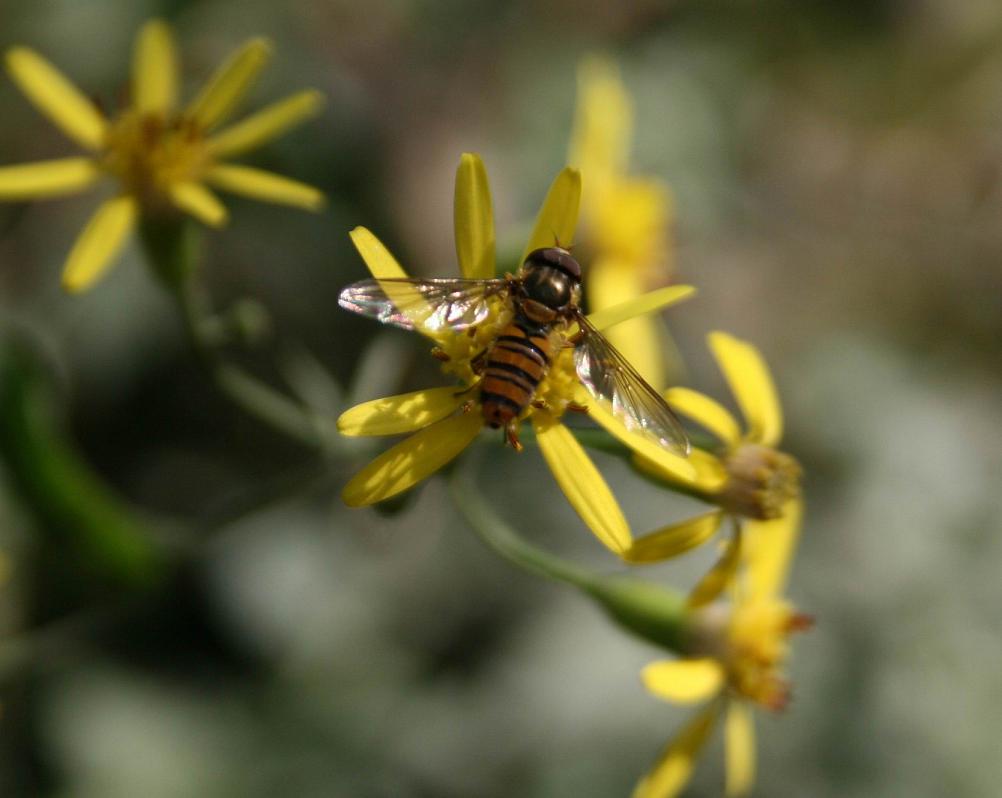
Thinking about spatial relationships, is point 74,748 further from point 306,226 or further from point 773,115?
point 773,115

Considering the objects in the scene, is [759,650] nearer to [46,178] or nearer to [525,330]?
[525,330]

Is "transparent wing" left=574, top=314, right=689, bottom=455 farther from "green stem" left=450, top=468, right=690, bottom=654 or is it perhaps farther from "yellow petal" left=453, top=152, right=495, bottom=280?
Answer: "green stem" left=450, top=468, right=690, bottom=654

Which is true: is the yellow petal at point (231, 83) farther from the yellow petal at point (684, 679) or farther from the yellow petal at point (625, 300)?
the yellow petal at point (684, 679)

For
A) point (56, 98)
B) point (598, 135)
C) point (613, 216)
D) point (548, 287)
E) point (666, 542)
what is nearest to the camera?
point (666, 542)

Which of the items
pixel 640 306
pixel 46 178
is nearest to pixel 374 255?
pixel 640 306

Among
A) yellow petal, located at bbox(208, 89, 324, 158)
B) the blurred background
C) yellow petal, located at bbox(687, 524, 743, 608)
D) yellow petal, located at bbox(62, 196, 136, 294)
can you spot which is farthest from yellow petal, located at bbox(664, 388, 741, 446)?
yellow petal, located at bbox(62, 196, 136, 294)

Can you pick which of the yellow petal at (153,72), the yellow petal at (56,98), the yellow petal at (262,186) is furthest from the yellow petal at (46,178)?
the yellow petal at (262,186)
